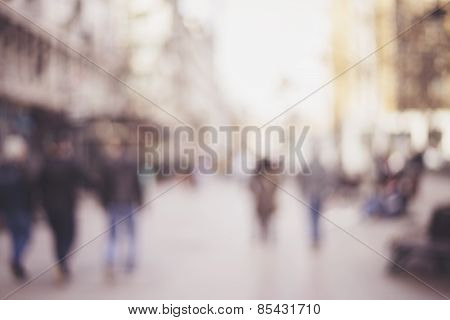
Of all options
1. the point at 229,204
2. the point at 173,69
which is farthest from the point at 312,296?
the point at 173,69

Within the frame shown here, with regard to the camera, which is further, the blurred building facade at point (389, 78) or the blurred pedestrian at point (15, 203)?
the blurred building facade at point (389, 78)

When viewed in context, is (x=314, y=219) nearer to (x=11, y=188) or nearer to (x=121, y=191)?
(x=121, y=191)

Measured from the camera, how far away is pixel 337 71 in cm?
1969

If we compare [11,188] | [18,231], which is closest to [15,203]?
[11,188]

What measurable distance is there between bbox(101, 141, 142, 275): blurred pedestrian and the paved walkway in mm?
453

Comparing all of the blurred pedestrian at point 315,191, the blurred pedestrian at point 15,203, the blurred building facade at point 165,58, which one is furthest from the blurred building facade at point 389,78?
the blurred building facade at point 165,58

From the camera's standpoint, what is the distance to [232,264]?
8.23 meters

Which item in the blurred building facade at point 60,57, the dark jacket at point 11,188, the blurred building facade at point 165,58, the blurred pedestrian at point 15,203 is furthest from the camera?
the blurred building facade at point 165,58

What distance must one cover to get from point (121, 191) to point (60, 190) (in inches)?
29.5

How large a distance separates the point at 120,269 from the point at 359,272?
292 cm

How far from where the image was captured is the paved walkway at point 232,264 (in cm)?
671

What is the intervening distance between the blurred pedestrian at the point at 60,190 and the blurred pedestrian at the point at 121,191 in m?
0.39

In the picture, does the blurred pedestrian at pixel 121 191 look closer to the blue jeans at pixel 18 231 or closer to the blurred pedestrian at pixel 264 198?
the blue jeans at pixel 18 231
